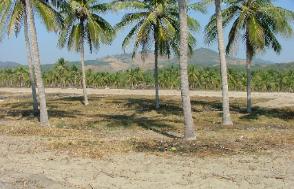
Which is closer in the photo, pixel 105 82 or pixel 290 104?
pixel 290 104

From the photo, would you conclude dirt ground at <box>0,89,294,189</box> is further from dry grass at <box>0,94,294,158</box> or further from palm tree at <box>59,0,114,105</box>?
palm tree at <box>59,0,114,105</box>

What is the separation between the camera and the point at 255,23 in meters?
29.8

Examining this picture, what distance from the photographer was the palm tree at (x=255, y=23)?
94.7 ft

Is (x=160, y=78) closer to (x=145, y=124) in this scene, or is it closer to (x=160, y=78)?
(x=160, y=78)

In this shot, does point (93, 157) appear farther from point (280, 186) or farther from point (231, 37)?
point (231, 37)

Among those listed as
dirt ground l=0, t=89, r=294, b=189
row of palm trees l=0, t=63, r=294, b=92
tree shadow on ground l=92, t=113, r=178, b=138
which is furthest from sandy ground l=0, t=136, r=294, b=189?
row of palm trees l=0, t=63, r=294, b=92

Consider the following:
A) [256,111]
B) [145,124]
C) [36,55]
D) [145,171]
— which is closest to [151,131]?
[145,124]

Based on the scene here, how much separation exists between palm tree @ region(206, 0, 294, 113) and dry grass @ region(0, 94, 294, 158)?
4.27 metres

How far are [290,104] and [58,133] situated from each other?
21.7 metres

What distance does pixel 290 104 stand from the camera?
37.1 m

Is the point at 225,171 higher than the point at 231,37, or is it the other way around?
the point at 231,37

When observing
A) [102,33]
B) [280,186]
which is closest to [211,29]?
[102,33]

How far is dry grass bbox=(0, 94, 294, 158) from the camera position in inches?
618

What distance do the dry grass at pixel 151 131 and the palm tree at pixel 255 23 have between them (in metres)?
4.27
